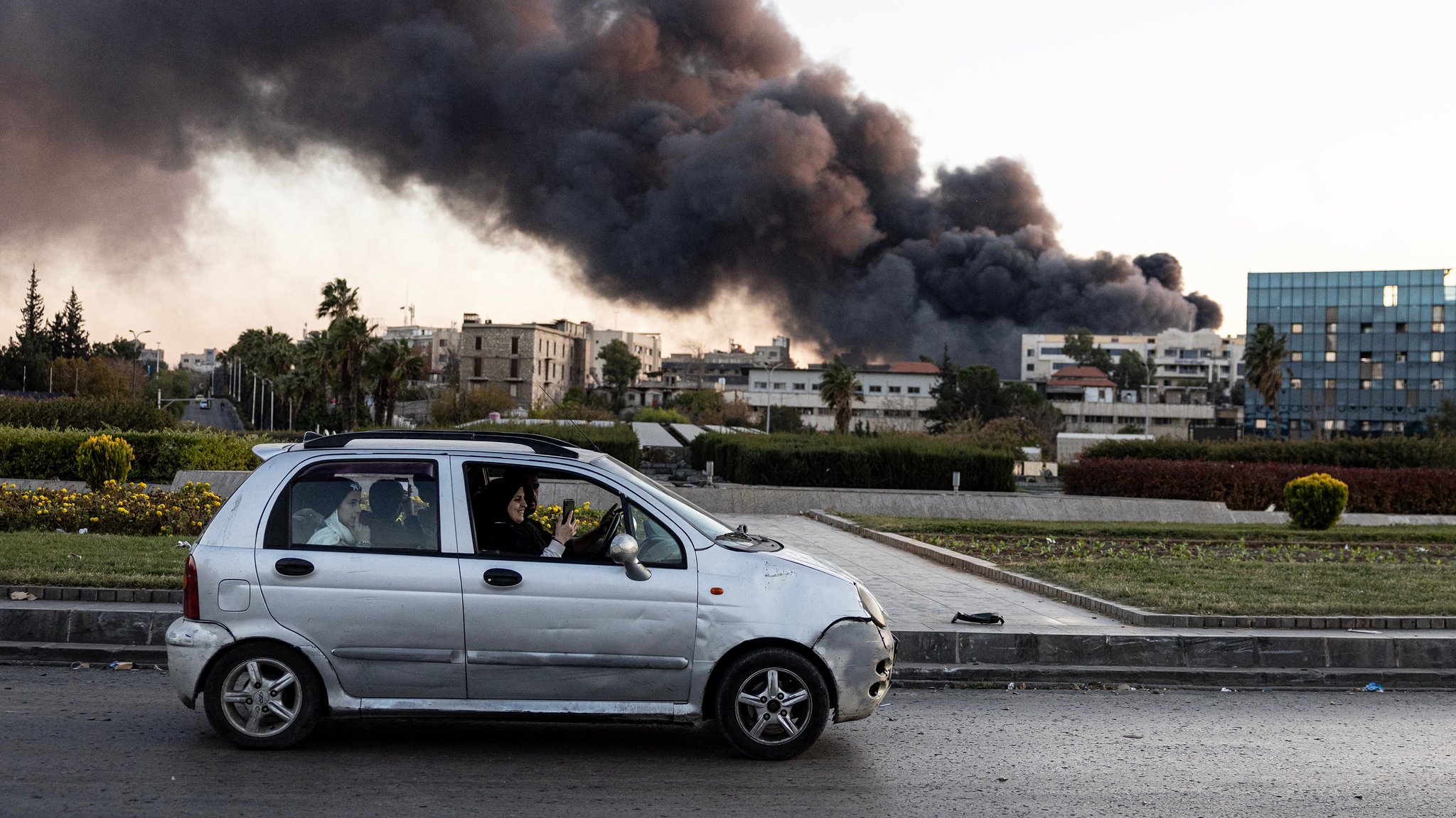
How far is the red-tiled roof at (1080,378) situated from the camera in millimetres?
130625

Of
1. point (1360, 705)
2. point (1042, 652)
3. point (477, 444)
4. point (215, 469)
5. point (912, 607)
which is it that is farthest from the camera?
point (215, 469)

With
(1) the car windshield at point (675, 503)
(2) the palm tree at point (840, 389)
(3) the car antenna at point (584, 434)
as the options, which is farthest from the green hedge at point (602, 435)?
(2) the palm tree at point (840, 389)

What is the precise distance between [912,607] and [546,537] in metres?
5.14

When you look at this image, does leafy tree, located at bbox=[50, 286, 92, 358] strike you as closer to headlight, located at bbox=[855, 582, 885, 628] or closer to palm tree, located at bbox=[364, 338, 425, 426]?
palm tree, located at bbox=[364, 338, 425, 426]

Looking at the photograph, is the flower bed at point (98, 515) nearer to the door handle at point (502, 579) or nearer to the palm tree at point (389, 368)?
the door handle at point (502, 579)

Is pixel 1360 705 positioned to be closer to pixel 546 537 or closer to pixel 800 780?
pixel 800 780

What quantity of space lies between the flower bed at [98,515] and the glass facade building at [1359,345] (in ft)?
352

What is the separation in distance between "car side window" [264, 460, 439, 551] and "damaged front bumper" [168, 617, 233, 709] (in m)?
0.52

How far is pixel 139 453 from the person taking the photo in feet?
89.0

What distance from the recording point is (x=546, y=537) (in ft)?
22.5

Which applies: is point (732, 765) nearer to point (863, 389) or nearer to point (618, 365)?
point (863, 389)

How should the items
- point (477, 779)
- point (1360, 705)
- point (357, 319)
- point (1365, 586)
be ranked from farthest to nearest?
point (357, 319)
point (1365, 586)
point (1360, 705)
point (477, 779)

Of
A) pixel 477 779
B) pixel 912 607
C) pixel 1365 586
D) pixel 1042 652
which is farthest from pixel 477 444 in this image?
pixel 1365 586

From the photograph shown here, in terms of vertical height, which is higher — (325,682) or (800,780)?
(325,682)
